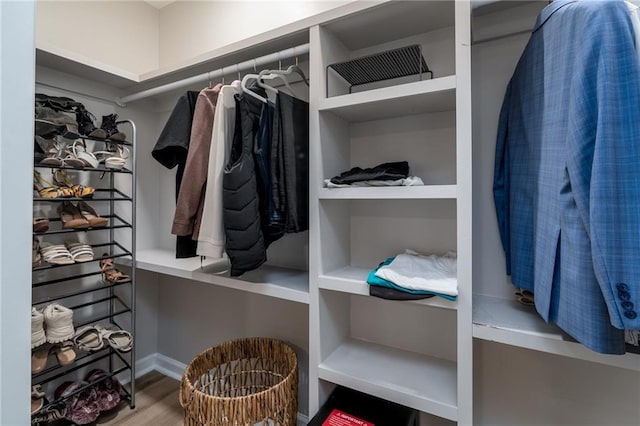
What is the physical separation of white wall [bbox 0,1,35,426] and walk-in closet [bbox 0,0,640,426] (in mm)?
774

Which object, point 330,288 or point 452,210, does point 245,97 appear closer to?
point 330,288

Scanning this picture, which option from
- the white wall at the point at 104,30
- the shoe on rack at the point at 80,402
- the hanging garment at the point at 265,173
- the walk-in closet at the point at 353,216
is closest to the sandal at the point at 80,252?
the walk-in closet at the point at 353,216

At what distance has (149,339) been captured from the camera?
7.38ft

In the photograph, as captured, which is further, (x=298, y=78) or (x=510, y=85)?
(x=298, y=78)

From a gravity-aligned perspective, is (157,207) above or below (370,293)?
above

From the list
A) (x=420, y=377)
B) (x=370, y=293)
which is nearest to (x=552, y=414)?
(x=420, y=377)

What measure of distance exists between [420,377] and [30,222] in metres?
1.23

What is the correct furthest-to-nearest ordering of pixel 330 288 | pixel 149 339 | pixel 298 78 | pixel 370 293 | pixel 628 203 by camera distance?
pixel 149 339
pixel 298 78
pixel 330 288
pixel 370 293
pixel 628 203

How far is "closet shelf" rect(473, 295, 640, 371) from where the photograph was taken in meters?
0.80

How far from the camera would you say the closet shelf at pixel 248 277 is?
1301 mm

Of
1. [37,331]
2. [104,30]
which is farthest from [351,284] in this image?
[104,30]

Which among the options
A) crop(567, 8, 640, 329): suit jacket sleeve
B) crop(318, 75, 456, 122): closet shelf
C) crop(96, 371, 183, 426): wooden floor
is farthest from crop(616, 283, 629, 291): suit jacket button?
crop(96, 371, 183, 426): wooden floor

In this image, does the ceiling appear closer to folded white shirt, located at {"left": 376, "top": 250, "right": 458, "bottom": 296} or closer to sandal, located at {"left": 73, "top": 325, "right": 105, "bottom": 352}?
sandal, located at {"left": 73, "top": 325, "right": 105, "bottom": 352}

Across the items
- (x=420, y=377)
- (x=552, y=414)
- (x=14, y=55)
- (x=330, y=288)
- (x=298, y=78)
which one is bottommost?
(x=552, y=414)
